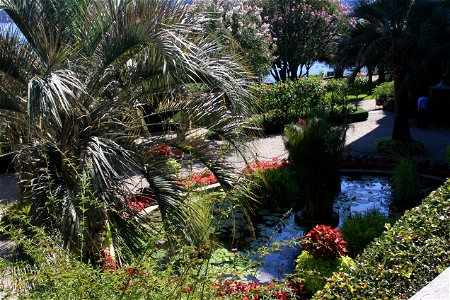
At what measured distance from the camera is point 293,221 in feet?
26.1

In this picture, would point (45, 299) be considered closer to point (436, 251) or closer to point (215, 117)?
point (215, 117)

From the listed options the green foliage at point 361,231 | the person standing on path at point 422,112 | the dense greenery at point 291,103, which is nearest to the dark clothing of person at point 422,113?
the person standing on path at point 422,112

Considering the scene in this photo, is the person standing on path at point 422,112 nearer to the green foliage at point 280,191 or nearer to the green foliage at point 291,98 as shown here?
the green foliage at point 291,98

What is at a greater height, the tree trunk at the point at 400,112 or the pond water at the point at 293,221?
the tree trunk at the point at 400,112

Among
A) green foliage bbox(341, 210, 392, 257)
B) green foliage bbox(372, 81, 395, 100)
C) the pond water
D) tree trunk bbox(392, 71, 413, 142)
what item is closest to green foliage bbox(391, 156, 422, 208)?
the pond water

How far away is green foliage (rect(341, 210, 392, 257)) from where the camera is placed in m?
6.14

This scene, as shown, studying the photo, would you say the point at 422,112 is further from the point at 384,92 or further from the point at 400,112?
the point at 384,92

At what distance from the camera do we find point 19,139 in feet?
14.9

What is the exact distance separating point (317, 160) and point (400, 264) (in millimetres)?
3888

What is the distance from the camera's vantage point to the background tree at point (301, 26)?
24656 millimetres

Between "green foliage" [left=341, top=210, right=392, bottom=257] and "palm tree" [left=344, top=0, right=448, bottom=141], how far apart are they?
227 inches

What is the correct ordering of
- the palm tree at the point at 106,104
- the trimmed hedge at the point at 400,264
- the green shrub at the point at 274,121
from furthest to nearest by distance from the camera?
the green shrub at the point at 274,121 < the palm tree at the point at 106,104 < the trimmed hedge at the point at 400,264

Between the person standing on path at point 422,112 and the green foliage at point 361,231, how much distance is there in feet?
32.8

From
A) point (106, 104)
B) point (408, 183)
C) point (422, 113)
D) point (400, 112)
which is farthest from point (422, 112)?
point (106, 104)
